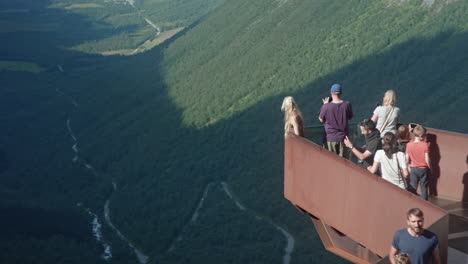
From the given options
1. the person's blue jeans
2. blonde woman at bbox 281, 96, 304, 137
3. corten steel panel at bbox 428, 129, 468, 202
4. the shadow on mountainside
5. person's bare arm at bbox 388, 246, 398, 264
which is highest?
the shadow on mountainside

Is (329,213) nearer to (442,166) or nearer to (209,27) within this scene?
(442,166)

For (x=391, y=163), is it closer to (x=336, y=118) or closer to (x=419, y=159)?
(x=419, y=159)

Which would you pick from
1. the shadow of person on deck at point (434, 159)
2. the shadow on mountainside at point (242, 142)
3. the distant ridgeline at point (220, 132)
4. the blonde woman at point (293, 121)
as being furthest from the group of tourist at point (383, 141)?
the distant ridgeline at point (220, 132)

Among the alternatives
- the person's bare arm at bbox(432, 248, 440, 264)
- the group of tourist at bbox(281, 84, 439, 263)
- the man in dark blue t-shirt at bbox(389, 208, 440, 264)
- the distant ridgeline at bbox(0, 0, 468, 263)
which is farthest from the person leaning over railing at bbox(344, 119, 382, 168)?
the distant ridgeline at bbox(0, 0, 468, 263)

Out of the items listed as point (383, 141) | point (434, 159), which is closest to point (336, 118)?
point (383, 141)

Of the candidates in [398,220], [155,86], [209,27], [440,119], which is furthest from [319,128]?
[209,27]

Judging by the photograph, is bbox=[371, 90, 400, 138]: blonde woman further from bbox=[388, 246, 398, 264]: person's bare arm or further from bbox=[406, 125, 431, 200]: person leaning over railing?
bbox=[388, 246, 398, 264]: person's bare arm
